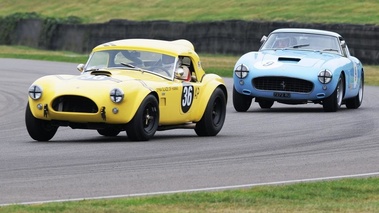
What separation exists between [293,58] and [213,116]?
4.55 metres

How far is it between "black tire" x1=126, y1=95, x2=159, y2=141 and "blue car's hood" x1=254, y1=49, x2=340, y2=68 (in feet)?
19.2

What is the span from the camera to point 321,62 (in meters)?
18.5

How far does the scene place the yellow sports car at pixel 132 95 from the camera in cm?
1247

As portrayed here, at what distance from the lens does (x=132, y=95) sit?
12508mm

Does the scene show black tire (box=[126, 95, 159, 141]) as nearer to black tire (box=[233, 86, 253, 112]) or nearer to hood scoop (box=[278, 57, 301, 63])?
black tire (box=[233, 86, 253, 112])

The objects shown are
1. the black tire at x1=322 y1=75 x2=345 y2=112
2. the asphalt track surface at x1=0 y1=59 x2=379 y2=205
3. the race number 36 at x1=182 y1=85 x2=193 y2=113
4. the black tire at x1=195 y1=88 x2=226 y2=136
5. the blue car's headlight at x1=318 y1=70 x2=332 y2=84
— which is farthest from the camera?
the black tire at x1=322 y1=75 x2=345 y2=112

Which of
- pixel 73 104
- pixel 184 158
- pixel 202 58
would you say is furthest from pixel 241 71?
pixel 202 58

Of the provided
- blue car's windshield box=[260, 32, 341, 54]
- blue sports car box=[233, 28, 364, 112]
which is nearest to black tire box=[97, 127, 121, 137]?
blue sports car box=[233, 28, 364, 112]

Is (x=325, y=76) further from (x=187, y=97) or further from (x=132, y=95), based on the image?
(x=132, y=95)

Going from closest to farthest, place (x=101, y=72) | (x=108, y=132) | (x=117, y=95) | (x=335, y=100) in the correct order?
(x=117, y=95), (x=101, y=72), (x=108, y=132), (x=335, y=100)

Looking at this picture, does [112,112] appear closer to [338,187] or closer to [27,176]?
[27,176]

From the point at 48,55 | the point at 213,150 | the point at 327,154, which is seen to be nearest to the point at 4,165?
the point at 213,150

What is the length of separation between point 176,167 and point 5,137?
12.4ft

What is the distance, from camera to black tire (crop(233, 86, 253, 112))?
18.7 meters
